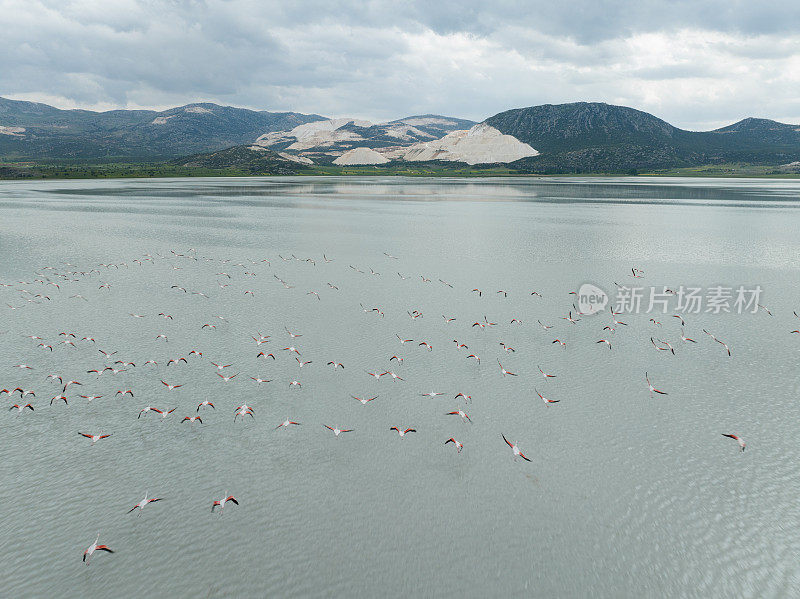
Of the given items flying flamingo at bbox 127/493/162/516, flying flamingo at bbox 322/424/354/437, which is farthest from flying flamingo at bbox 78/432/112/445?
flying flamingo at bbox 322/424/354/437

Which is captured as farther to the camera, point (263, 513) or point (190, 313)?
point (190, 313)

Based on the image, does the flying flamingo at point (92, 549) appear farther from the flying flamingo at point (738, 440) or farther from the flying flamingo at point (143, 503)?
the flying flamingo at point (738, 440)

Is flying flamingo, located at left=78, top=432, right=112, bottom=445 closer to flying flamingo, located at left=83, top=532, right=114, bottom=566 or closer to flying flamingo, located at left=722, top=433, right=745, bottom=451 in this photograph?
flying flamingo, located at left=83, top=532, right=114, bottom=566

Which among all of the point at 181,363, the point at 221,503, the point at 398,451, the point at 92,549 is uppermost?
the point at 181,363

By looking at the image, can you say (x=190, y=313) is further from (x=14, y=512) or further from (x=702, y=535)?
(x=702, y=535)

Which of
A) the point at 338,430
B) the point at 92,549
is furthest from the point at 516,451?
the point at 92,549

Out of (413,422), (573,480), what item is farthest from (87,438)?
(573,480)

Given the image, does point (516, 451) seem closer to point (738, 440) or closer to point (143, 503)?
point (738, 440)

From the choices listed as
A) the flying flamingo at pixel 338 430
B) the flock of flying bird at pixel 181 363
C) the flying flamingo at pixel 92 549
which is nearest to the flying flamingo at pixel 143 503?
the flock of flying bird at pixel 181 363
